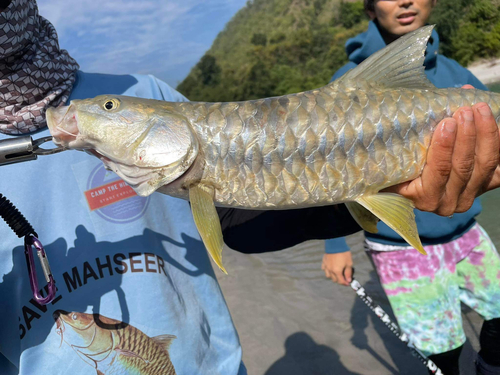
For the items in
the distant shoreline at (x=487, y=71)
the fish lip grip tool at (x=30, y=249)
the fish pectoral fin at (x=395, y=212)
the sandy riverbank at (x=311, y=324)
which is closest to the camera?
the fish lip grip tool at (x=30, y=249)

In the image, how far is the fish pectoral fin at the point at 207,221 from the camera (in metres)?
1.44

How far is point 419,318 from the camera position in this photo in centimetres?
286

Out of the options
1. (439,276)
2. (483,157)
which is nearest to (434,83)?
(439,276)

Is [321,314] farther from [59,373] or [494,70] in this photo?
[494,70]

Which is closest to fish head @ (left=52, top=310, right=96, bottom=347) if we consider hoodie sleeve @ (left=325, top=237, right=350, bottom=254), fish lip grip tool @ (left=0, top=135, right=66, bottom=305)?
fish lip grip tool @ (left=0, top=135, right=66, bottom=305)

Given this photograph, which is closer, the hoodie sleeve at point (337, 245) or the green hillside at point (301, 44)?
the hoodie sleeve at point (337, 245)

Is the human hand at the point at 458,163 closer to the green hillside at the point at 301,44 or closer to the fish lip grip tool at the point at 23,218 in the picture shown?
the fish lip grip tool at the point at 23,218

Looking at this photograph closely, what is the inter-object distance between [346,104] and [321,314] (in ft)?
12.1

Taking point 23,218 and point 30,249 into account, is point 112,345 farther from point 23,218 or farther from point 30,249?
point 23,218

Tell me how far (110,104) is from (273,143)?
0.64 meters

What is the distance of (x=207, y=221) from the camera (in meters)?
1.46

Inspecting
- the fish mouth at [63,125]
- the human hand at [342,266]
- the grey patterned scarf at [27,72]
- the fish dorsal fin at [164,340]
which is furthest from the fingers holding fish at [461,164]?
the grey patterned scarf at [27,72]

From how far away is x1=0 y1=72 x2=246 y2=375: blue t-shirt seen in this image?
163cm

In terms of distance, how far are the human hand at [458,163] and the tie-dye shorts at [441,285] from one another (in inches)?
44.2
